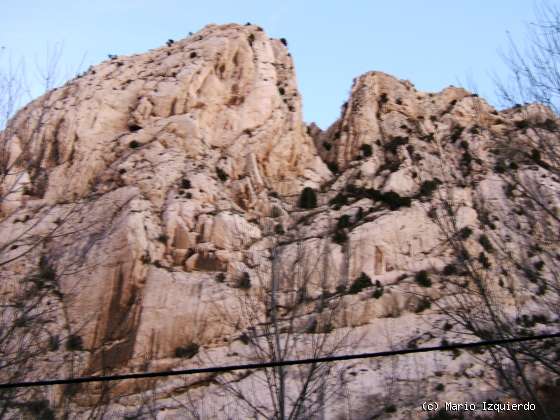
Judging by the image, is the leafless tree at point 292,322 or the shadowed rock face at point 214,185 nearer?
the leafless tree at point 292,322

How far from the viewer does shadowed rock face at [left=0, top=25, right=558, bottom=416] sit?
82.0ft

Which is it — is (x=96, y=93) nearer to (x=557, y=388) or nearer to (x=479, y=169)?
(x=479, y=169)

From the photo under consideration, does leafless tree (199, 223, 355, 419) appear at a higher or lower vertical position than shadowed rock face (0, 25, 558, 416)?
lower

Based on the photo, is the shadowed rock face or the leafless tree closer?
the leafless tree

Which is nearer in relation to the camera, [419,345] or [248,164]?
[419,345]

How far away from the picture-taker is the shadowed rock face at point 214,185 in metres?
25.0

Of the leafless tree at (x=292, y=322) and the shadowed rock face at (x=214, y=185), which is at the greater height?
the shadowed rock face at (x=214, y=185)

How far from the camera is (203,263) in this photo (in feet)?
91.6

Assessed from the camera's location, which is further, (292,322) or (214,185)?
(214,185)

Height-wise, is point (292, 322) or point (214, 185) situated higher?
point (214, 185)

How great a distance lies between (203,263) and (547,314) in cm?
1460

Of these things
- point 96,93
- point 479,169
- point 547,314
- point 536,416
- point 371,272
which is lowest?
point 536,416

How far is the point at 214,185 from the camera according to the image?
32906 mm

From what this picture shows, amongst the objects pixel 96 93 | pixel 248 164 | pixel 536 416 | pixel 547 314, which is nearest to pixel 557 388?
pixel 547 314
